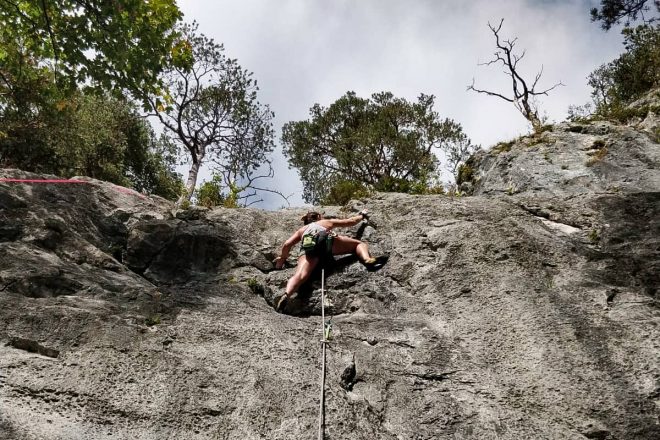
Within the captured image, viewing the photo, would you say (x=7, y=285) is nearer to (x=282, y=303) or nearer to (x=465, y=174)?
(x=282, y=303)

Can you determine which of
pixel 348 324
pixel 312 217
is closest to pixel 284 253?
pixel 312 217

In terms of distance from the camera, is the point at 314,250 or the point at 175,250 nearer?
the point at 314,250

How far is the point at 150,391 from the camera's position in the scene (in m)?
4.14

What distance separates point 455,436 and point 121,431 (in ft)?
9.13

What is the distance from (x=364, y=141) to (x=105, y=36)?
12.1 meters

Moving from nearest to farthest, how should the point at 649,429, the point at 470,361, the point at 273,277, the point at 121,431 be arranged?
the point at 121,431, the point at 649,429, the point at 470,361, the point at 273,277

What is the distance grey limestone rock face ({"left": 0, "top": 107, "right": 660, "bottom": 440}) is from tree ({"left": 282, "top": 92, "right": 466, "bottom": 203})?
1108cm

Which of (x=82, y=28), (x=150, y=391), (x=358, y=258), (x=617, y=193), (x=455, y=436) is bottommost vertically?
(x=455, y=436)

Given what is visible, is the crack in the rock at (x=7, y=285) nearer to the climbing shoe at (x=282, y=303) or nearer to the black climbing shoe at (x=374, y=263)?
the climbing shoe at (x=282, y=303)

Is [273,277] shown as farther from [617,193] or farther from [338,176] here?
[338,176]

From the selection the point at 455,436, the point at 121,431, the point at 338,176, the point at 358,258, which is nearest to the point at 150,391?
the point at 121,431

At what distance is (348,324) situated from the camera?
5.61 m

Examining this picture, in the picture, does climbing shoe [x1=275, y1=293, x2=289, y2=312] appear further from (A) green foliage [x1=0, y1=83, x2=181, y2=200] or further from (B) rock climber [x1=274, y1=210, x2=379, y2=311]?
(A) green foliage [x1=0, y1=83, x2=181, y2=200]

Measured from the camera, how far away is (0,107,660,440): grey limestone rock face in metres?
4.07
